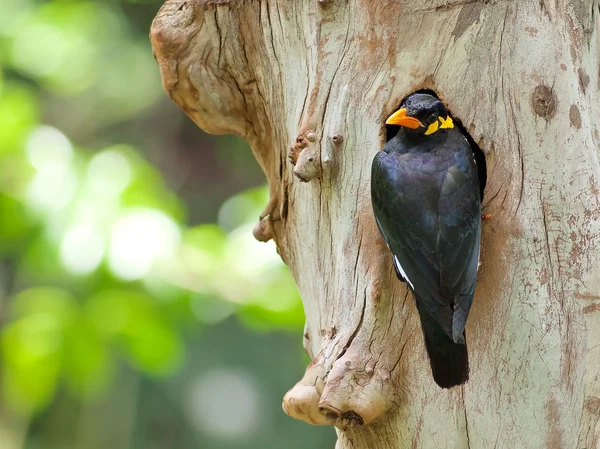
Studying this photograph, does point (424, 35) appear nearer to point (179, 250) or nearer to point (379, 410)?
point (379, 410)

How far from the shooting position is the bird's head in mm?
2291

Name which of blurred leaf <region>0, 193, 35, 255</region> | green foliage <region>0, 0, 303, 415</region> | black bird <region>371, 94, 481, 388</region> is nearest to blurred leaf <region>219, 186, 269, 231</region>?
green foliage <region>0, 0, 303, 415</region>

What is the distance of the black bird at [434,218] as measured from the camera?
6.88ft

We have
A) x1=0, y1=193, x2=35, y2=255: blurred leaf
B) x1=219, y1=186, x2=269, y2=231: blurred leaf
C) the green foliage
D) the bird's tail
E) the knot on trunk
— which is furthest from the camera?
x1=219, y1=186, x2=269, y2=231: blurred leaf

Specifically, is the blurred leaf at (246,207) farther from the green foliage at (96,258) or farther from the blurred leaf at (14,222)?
the blurred leaf at (14,222)

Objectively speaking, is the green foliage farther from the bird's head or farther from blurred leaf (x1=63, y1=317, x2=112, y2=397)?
the bird's head

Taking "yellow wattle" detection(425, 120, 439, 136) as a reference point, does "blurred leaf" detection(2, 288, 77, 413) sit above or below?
below

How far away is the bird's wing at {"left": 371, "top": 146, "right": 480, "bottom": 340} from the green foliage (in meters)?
1.31

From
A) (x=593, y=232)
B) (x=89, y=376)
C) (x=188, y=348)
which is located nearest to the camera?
(x=593, y=232)

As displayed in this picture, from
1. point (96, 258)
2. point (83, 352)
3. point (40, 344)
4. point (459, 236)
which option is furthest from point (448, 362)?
point (40, 344)

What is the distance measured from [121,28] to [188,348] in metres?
2.49

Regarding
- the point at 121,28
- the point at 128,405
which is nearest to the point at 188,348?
the point at 128,405

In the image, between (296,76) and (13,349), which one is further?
(13,349)

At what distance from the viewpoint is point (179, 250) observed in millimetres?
3613
